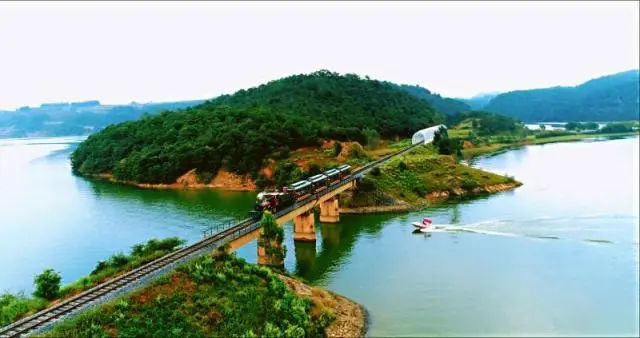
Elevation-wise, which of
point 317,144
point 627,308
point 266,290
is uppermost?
point 317,144

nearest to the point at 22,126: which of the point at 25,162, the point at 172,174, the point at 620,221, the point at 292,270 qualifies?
the point at 25,162

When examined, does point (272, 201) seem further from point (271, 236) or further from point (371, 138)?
point (371, 138)

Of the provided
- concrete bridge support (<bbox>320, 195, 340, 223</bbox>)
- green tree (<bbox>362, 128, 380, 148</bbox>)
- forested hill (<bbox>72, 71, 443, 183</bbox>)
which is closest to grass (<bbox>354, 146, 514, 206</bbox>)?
concrete bridge support (<bbox>320, 195, 340, 223</bbox>)

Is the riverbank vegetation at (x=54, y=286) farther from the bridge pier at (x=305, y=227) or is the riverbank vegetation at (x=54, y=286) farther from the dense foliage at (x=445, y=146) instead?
the dense foliage at (x=445, y=146)

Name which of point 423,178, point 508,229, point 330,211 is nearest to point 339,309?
point 508,229

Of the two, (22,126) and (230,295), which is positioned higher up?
(22,126)

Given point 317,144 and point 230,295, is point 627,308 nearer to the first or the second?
point 230,295

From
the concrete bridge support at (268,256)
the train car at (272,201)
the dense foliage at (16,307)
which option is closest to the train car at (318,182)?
the train car at (272,201)
